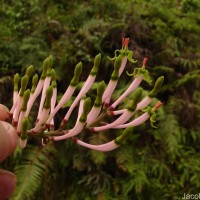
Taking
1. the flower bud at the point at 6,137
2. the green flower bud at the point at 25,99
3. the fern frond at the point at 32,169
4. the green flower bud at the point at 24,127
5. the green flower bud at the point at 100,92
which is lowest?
the fern frond at the point at 32,169

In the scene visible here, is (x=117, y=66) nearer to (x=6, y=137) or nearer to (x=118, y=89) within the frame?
(x=6, y=137)

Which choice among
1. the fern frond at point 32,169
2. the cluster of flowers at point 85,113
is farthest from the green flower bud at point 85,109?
the fern frond at point 32,169

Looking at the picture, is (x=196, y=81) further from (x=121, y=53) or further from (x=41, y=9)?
(x=121, y=53)

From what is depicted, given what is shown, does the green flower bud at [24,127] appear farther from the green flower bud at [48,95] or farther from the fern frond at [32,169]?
the fern frond at [32,169]

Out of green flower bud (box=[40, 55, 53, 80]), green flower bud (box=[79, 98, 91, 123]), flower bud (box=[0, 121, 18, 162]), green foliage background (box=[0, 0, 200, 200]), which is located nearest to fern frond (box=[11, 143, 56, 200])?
green foliage background (box=[0, 0, 200, 200])

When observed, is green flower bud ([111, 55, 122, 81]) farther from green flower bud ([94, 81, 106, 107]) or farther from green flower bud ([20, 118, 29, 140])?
green flower bud ([20, 118, 29, 140])

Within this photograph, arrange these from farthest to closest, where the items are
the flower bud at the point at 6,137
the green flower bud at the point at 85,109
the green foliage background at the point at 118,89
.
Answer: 1. the green foliage background at the point at 118,89
2. the flower bud at the point at 6,137
3. the green flower bud at the point at 85,109

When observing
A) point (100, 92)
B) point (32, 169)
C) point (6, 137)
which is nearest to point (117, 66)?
point (100, 92)
